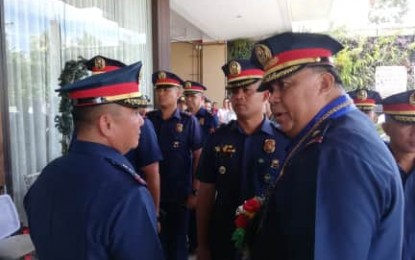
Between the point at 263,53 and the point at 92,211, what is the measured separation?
70 cm

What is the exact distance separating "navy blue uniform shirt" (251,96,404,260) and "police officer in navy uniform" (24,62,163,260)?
16.3 inches

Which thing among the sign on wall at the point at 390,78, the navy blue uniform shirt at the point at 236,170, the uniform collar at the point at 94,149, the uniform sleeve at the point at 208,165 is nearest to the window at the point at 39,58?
the uniform sleeve at the point at 208,165

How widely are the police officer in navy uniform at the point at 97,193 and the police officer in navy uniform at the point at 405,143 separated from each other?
119 cm

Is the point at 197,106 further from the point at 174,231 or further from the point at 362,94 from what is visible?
the point at 362,94

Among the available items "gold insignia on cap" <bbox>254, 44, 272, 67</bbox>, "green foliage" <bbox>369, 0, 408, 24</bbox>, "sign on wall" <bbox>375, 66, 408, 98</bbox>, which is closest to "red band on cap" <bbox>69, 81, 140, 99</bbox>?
"gold insignia on cap" <bbox>254, 44, 272, 67</bbox>

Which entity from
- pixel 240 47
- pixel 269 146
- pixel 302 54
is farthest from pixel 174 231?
pixel 240 47

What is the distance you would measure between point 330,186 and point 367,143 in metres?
0.16

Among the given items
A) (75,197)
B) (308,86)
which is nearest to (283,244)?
(308,86)

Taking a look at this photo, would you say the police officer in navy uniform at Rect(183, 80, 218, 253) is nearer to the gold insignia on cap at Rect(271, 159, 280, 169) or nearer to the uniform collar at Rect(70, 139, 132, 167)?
the gold insignia on cap at Rect(271, 159, 280, 169)

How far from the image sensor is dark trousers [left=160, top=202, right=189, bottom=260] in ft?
11.8

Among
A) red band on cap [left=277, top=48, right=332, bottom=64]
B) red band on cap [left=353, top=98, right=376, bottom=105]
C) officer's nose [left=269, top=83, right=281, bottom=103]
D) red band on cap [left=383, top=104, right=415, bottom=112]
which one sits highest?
red band on cap [left=277, top=48, right=332, bottom=64]

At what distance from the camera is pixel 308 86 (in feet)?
3.77

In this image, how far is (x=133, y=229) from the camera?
1.23 meters

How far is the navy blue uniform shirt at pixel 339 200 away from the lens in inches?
37.4
